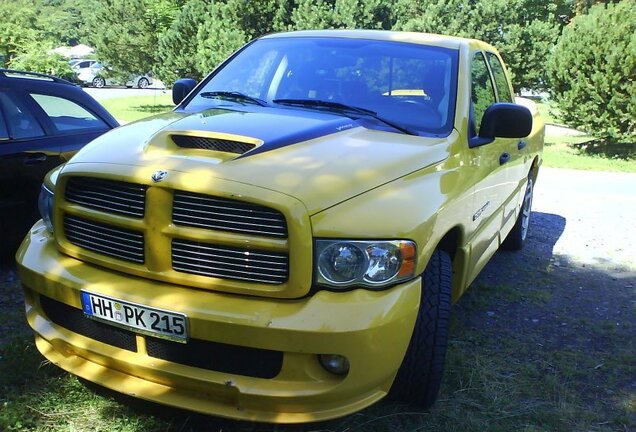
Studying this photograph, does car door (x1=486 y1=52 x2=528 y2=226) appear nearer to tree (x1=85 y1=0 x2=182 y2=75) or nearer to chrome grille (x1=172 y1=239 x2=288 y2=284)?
chrome grille (x1=172 y1=239 x2=288 y2=284)

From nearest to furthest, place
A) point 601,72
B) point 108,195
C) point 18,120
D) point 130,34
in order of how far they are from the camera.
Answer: point 108,195 → point 18,120 → point 601,72 → point 130,34

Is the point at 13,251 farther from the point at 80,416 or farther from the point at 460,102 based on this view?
the point at 460,102

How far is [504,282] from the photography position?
5090 millimetres

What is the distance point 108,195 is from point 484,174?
2208 mm

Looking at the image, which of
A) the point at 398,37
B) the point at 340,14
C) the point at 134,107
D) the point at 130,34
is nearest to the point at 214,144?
the point at 398,37

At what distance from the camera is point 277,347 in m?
2.28

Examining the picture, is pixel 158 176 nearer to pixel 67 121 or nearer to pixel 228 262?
pixel 228 262

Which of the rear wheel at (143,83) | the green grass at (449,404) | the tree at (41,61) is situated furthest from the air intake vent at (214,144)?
the rear wheel at (143,83)

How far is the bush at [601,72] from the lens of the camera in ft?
39.3

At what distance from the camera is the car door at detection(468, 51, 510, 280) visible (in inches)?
139

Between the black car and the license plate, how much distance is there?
234 centimetres

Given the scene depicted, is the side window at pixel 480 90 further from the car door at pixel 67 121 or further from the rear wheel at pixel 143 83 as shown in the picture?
the rear wheel at pixel 143 83

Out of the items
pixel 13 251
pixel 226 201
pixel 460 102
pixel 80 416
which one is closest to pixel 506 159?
pixel 460 102

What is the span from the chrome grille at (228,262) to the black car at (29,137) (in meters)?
2.62
